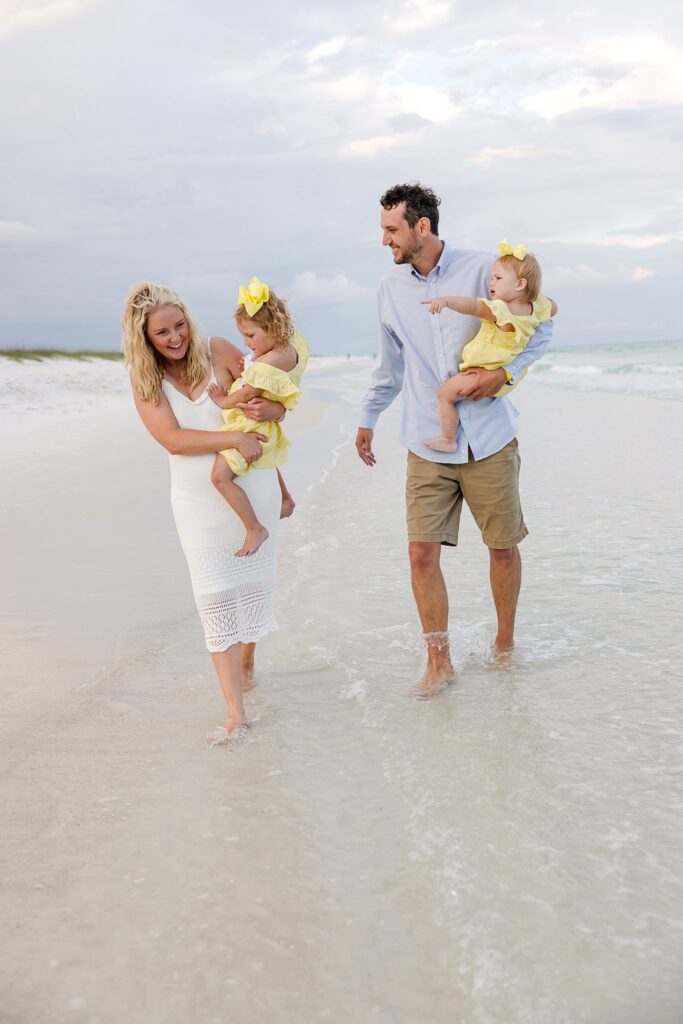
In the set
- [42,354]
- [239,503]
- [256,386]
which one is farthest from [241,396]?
[42,354]

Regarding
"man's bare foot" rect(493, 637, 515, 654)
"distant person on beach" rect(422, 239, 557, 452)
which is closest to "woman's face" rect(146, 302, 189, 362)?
"distant person on beach" rect(422, 239, 557, 452)

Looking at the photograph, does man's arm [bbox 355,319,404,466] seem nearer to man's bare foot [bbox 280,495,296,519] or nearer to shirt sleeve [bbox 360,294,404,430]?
shirt sleeve [bbox 360,294,404,430]

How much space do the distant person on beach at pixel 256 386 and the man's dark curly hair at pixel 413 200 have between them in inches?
27.0

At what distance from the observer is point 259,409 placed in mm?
3240

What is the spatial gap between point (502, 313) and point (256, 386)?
105cm

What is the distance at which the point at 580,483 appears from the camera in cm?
807

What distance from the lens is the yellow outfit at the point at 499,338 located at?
11.4 feet

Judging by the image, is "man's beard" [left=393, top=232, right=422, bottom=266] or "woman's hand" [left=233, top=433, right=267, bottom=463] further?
"man's beard" [left=393, top=232, right=422, bottom=266]

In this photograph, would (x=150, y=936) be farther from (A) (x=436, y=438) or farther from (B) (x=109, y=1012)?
(A) (x=436, y=438)

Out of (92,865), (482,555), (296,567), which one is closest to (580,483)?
(482,555)

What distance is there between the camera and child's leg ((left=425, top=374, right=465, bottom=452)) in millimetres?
3668

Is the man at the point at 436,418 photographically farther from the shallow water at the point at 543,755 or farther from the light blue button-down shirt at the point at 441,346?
the shallow water at the point at 543,755

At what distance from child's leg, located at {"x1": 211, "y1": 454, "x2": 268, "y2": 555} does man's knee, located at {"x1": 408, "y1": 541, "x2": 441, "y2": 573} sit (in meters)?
0.80

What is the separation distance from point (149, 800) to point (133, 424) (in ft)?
41.6
